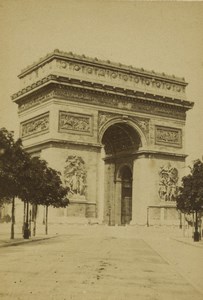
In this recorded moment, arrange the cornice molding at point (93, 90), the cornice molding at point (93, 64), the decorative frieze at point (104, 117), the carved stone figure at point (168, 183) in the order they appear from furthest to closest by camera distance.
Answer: the carved stone figure at point (168, 183), the decorative frieze at point (104, 117), the cornice molding at point (93, 64), the cornice molding at point (93, 90)

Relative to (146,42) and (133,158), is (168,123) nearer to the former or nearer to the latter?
(133,158)

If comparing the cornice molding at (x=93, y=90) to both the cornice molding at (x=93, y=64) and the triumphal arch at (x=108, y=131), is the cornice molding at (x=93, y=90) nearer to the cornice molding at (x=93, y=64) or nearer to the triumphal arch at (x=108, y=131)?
the triumphal arch at (x=108, y=131)

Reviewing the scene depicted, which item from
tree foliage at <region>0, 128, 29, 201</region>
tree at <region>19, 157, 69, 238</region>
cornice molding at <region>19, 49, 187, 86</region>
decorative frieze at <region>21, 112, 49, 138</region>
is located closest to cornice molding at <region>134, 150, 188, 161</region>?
cornice molding at <region>19, 49, 187, 86</region>

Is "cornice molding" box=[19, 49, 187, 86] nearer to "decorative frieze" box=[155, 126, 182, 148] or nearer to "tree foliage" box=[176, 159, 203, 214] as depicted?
"decorative frieze" box=[155, 126, 182, 148]

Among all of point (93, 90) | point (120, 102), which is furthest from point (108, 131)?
point (93, 90)

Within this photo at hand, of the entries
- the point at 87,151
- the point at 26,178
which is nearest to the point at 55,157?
the point at 87,151

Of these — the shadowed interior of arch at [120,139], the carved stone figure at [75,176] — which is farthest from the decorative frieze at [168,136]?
the carved stone figure at [75,176]
